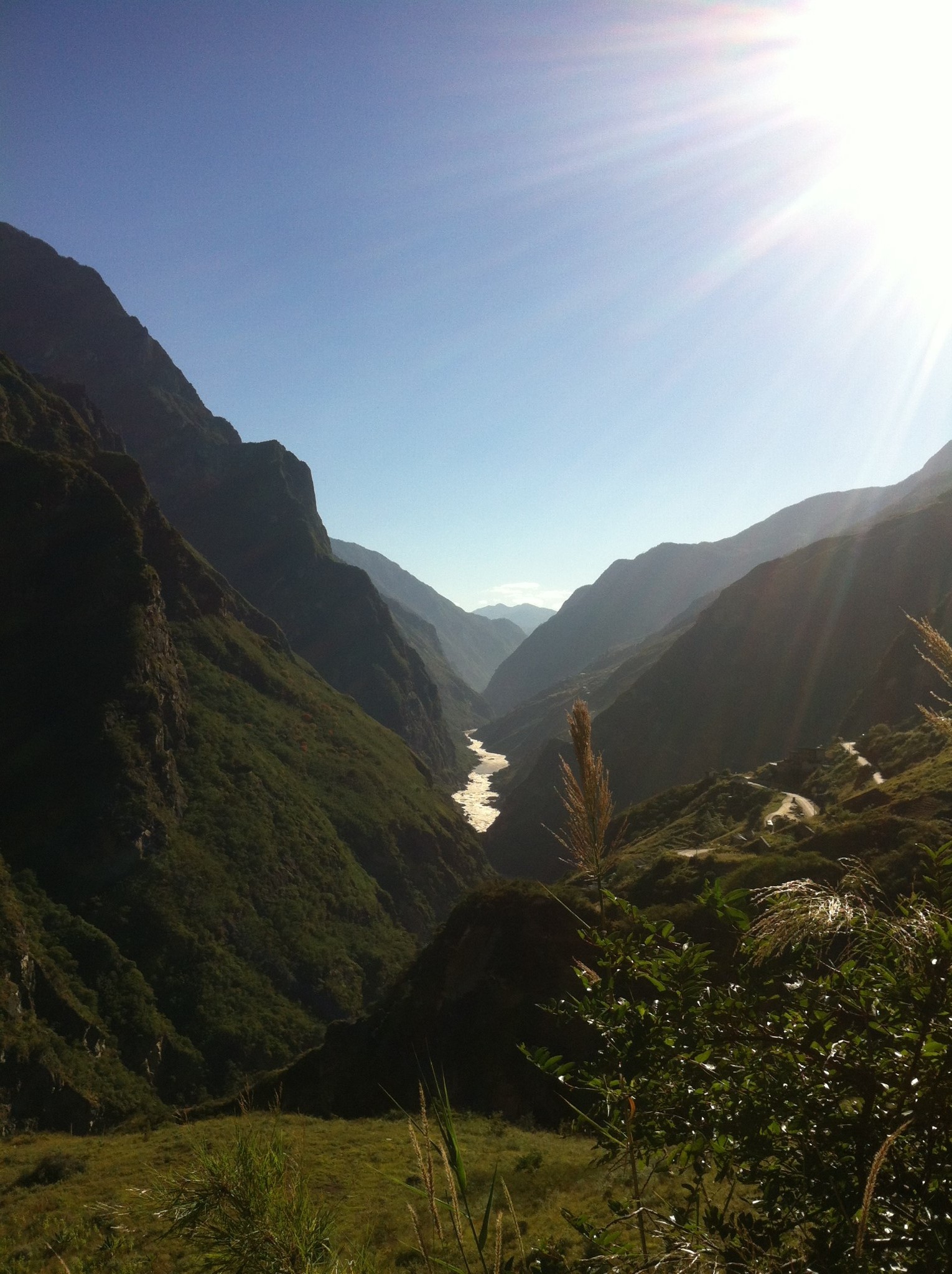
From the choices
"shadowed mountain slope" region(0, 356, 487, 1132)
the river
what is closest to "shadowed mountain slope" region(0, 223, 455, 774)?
the river

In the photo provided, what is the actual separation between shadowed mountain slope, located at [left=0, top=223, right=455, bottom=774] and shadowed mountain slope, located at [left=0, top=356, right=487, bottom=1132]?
78503mm

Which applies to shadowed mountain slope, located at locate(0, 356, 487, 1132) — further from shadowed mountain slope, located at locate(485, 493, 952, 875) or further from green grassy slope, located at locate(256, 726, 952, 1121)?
shadowed mountain slope, located at locate(485, 493, 952, 875)

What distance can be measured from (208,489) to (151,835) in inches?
5690

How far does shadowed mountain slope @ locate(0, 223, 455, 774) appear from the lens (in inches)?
6683

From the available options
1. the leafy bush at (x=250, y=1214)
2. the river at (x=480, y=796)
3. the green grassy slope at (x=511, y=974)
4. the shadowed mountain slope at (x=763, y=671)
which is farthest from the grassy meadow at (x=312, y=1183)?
the river at (x=480, y=796)

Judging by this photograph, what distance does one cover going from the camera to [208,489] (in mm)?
179125

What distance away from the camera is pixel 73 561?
68000 mm

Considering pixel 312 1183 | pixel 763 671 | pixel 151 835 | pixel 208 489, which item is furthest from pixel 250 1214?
pixel 208 489

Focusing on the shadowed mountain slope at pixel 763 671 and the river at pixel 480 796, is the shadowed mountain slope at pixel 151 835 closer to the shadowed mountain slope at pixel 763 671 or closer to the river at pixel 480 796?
the shadowed mountain slope at pixel 763 671

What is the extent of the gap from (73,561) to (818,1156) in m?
79.9

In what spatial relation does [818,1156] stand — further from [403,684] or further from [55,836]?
[403,684]

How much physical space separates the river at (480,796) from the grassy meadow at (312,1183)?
105m

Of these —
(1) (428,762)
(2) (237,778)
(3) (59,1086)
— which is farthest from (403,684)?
(3) (59,1086)

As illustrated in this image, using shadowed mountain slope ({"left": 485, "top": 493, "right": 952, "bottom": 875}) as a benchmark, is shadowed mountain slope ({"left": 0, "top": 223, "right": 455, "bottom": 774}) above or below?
above
